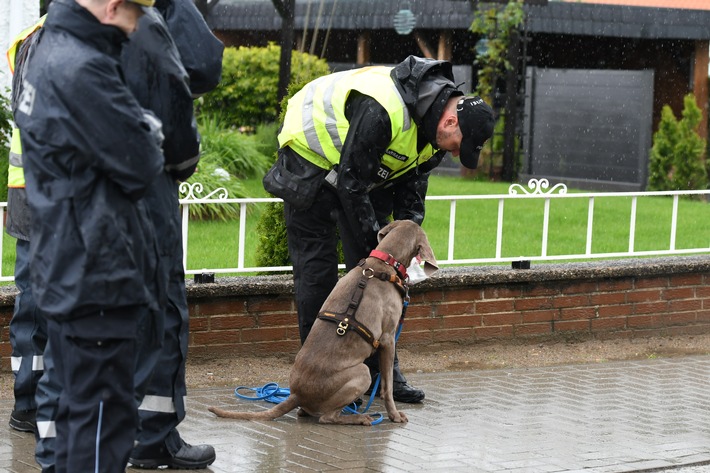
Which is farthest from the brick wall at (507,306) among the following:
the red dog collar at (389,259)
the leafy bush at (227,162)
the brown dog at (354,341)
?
the leafy bush at (227,162)

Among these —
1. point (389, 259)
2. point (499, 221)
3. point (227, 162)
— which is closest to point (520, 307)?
point (499, 221)

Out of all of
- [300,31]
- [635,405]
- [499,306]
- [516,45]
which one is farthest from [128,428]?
[300,31]

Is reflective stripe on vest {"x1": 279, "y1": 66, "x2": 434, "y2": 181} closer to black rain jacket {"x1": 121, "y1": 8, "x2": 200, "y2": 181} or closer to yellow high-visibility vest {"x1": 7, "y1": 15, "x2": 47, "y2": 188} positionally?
yellow high-visibility vest {"x1": 7, "y1": 15, "x2": 47, "y2": 188}

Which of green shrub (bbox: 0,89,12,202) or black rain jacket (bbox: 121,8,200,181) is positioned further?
green shrub (bbox: 0,89,12,202)

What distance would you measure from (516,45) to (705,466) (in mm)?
14190

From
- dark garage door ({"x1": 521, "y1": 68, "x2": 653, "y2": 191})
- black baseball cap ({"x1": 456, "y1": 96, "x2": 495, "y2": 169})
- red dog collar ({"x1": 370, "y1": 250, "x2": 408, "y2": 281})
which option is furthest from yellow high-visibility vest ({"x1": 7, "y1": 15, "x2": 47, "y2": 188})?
dark garage door ({"x1": 521, "y1": 68, "x2": 653, "y2": 191})

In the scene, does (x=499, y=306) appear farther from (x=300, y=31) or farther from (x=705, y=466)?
(x=300, y=31)

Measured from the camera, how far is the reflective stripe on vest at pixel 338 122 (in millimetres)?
6027

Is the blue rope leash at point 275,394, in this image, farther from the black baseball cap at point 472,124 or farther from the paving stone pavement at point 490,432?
the black baseball cap at point 472,124

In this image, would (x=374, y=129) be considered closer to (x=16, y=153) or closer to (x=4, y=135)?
(x=16, y=153)

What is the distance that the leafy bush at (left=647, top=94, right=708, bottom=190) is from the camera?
1853cm

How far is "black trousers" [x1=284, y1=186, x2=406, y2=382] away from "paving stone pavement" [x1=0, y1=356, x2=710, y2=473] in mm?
608

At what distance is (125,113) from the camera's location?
378cm

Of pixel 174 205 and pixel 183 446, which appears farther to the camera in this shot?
pixel 183 446
